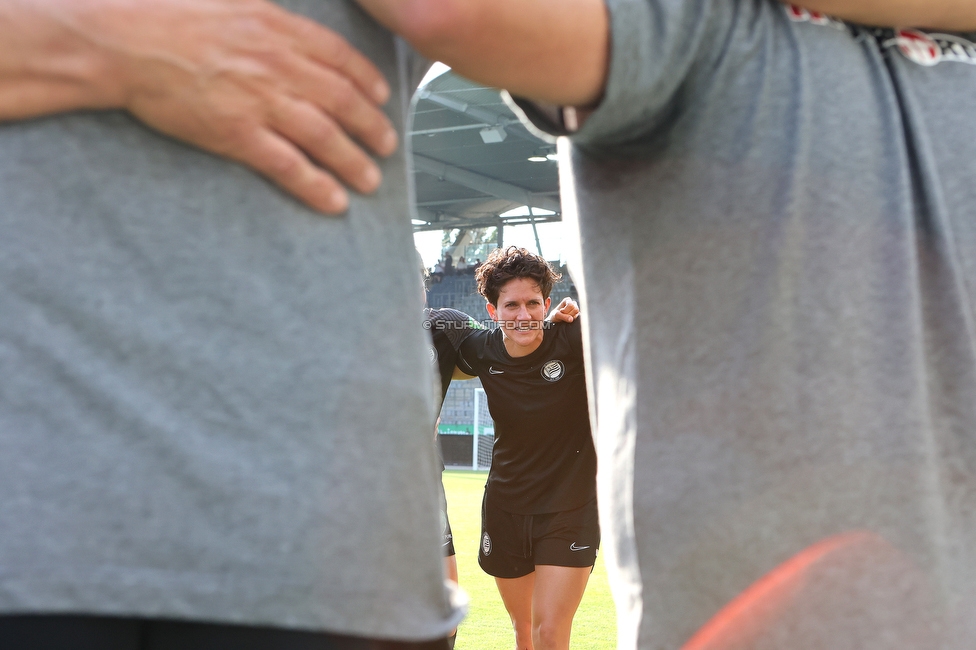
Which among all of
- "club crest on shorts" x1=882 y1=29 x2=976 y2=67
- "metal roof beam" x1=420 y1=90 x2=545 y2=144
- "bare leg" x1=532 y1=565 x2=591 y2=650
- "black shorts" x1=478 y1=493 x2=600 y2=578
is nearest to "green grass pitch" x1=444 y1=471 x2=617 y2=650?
"black shorts" x1=478 y1=493 x2=600 y2=578

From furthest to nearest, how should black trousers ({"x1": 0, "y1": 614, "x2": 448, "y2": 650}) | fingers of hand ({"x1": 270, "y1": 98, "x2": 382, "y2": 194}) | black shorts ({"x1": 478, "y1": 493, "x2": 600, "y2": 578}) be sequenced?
black shorts ({"x1": 478, "y1": 493, "x2": 600, "y2": 578}) → fingers of hand ({"x1": 270, "y1": 98, "x2": 382, "y2": 194}) → black trousers ({"x1": 0, "y1": 614, "x2": 448, "y2": 650})

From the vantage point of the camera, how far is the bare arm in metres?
0.64

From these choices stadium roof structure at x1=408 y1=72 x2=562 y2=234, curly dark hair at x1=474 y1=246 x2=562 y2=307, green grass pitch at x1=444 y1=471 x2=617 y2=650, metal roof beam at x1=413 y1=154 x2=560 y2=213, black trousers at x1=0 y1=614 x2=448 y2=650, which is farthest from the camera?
metal roof beam at x1=413 y1=154 x2=560 y2=213

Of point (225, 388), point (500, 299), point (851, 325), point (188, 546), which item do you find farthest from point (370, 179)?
point (500, 299)

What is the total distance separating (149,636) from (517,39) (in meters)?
0.51

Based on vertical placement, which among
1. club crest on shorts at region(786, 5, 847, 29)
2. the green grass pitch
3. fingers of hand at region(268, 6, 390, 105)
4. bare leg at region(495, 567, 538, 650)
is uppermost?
club crest on shorts at region(786, 5, 847, 29)

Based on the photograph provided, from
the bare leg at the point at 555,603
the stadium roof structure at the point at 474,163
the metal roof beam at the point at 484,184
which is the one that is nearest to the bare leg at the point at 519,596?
the bare leg at the point at 555,603

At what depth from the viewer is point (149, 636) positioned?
63 centimetres

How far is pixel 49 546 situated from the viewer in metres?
0.58

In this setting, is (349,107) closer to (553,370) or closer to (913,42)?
(913,42)

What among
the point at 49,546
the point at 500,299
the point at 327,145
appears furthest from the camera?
the point at 500,299

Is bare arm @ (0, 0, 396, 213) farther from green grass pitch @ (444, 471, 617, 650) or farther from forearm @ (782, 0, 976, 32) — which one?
green grass pitch @ (444, 471, 617, 650)

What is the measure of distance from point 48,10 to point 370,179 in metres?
0.26

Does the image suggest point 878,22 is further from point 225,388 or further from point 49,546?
point 49,546
